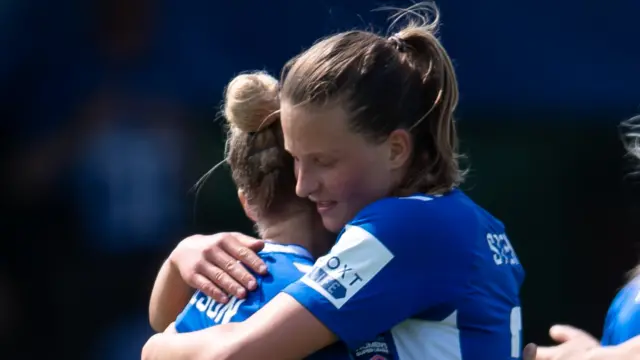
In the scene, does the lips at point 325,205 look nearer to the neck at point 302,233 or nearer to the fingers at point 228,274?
the neck at point 302,233

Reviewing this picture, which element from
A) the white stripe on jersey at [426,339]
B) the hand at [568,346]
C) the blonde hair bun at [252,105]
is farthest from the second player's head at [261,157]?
the hand at [568,346]

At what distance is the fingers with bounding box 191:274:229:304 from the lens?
2.09 meters

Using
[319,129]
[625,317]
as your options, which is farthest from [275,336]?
[625,317]

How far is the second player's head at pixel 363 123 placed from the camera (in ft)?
6.64

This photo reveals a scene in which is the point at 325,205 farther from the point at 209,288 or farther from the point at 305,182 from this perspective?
the point at 209,288

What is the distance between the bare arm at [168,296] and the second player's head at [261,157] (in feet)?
0.86

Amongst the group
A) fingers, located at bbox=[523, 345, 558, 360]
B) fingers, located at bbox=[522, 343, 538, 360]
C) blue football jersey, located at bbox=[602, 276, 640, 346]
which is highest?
blue football jersey, located at bbox=[602, 276, 640, 346]

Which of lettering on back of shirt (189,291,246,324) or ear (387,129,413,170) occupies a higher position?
ear (387,129,413,170)

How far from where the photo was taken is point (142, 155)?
4891 millimetres

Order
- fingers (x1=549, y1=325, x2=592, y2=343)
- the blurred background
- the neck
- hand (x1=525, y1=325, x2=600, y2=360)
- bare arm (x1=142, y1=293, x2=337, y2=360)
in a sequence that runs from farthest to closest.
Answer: the blurred background, fingers (x1=549, y1=325, x2=592, y2=343), hand (x1=525, y1=325, x2=600, y2=360), the neck, bare arm (x1=142, y1=293, x2=337, y2=360)

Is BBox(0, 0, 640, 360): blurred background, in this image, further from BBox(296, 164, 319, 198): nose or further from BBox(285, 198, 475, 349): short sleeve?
BBox(285, 198, 475, 349): short sleeve

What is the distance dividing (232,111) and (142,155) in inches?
108

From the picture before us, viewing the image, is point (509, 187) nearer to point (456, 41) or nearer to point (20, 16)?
point (456, 41)

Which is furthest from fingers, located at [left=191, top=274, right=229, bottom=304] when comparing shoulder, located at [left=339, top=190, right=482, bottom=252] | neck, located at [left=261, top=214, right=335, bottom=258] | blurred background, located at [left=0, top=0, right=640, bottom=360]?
blurred background, located at [left=0, top=0, right=640, bottom=360]
